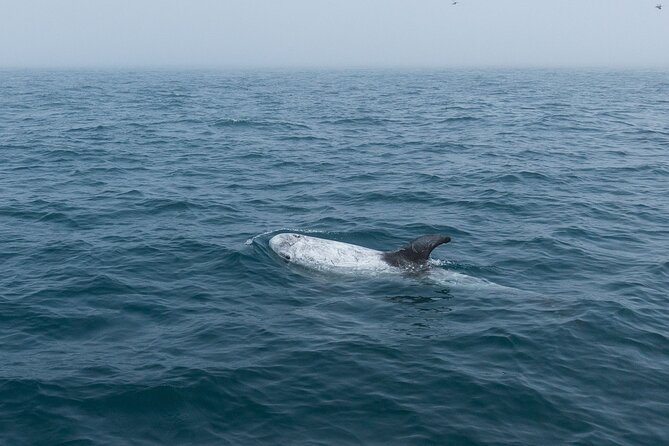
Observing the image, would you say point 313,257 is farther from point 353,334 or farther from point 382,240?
point 353,334

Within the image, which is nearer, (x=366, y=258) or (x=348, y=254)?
(x=366, y=258)

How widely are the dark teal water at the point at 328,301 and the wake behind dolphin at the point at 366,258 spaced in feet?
1.84

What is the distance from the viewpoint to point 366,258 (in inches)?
764

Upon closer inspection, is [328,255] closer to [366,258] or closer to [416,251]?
[366,258]

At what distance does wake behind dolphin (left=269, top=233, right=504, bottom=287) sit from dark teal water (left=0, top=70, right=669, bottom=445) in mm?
562

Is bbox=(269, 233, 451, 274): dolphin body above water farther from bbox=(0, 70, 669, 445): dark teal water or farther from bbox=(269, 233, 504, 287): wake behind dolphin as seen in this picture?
bbox=(0, 70, 669, 445): dark teal water

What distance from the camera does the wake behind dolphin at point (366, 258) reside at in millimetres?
18438

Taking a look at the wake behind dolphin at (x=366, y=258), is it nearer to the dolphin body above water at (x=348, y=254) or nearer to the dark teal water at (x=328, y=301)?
the dolphin body above water at (x=348, y=254)

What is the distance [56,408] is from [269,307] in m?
6.18

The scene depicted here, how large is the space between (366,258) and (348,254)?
613mm

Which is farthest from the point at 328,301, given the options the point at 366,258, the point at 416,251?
the point at 416,251

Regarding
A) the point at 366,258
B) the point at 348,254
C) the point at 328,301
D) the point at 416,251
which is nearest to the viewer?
the point at 328,301

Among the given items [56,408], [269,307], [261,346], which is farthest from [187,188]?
[56,408]

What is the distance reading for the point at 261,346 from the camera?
14328 mm
